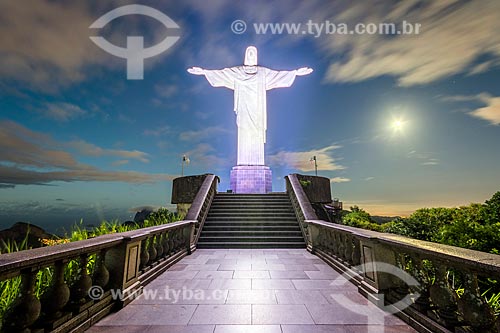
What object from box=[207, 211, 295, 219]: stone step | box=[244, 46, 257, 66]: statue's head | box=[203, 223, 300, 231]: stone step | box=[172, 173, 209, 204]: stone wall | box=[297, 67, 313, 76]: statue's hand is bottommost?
box=[203, 223, 300, 231]: stone step

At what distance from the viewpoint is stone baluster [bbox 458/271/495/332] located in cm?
196

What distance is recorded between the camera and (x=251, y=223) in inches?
340

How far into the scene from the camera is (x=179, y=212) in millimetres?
12672

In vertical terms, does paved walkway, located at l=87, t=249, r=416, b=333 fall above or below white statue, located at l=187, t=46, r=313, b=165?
below

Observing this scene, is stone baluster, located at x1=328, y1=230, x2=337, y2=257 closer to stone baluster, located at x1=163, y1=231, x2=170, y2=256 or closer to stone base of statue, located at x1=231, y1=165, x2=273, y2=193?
stone baluster, located at x1=163, y1=231, x2=170, y2=256

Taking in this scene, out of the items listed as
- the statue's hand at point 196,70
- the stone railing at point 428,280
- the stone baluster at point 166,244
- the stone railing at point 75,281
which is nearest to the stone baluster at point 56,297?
the stone railing at point 75,281

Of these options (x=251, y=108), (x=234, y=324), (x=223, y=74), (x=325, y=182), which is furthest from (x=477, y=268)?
(x=223, y=74)

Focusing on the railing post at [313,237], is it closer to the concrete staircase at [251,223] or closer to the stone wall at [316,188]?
the concrete staircase at [251,223]

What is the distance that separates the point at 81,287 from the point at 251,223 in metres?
6.31

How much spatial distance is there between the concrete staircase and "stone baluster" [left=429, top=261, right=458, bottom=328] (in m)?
5.13

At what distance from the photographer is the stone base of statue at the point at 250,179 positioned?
44.2ft

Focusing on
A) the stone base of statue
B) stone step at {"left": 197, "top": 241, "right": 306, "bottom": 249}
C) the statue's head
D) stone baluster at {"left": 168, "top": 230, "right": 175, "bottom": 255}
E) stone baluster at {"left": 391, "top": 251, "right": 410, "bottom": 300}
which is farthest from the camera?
the statue's head

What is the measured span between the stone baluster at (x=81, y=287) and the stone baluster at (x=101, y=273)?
314 millimetres

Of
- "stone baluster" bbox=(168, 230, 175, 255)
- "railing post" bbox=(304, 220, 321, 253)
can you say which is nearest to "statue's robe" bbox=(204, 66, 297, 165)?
"railing post" bbox=(304, 220, 321, 253)
